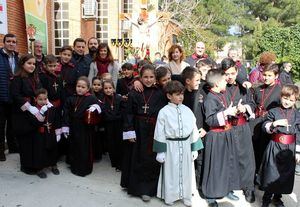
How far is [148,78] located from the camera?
475cm

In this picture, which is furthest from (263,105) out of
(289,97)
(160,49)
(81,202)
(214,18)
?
(214,18)

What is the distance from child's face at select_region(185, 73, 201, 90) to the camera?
4.85 meters

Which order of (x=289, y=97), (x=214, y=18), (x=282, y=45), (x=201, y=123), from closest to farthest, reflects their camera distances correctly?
1. (x=289, y=97)
2. (x=201, y=123)
3. (x=282, y=45)
4. (x=214, y=18)

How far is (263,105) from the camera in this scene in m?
5.07

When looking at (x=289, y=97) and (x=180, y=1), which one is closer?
(x=289, y=97)

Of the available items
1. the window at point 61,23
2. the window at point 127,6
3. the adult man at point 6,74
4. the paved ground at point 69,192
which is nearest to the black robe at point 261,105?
the paved ground at point 69,192

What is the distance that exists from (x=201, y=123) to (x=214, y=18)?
29.6 metres

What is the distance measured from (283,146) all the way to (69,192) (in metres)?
2.84

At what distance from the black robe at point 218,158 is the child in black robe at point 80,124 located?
1.85 m

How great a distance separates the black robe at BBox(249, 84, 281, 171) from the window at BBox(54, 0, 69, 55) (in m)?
10.7

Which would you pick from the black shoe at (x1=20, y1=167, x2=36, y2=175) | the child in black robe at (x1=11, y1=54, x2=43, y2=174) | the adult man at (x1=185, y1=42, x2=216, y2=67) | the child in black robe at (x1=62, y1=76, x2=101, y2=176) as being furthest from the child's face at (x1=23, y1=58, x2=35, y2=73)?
the adult man at (x1=185, y1=42, x2=216, y2=67)

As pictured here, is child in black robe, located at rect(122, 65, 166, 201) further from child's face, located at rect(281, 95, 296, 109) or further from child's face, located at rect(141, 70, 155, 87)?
child's face, located at rect(281, 95, 296, 109)

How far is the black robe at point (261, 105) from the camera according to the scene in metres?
5.01

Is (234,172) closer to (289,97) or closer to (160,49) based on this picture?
(289,97)
